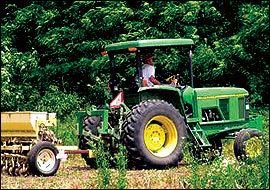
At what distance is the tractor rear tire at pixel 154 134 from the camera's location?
444 inches

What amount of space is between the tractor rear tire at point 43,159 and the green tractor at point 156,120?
1.02m

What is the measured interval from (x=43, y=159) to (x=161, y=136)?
→ 229 centimetres

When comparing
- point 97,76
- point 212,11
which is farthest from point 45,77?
point 212,11

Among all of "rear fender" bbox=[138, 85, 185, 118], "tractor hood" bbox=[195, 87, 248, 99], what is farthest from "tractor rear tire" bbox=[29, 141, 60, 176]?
"tractor hood" bbox=[195, 87, 248, 99]

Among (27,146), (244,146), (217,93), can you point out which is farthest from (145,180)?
A: (217,93)

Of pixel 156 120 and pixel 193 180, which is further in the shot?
pixel 156 120

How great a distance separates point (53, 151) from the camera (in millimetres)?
10781

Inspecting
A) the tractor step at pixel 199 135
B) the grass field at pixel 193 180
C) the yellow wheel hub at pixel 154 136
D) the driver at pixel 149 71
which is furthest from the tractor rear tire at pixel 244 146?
the grass field at pixel 193 180

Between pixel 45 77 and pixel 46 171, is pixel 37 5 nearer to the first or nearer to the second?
pixel 45 77

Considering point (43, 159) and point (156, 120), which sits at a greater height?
point (156, 120)

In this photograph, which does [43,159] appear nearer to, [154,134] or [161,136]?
[154,134]

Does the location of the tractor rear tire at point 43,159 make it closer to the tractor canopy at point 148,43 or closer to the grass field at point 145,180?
the grass field at point 145,180

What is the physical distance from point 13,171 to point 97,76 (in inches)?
398

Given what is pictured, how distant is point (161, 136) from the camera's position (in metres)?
11.9
